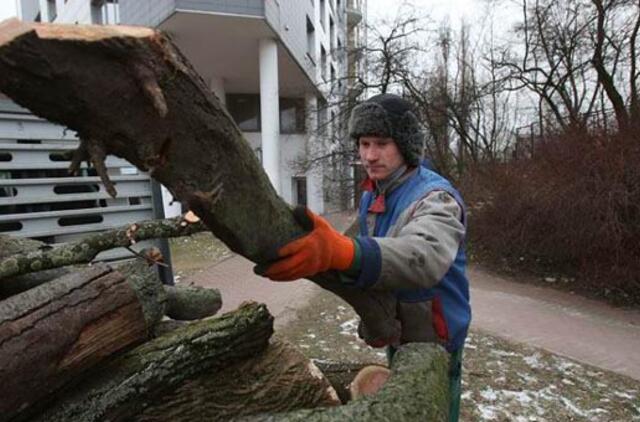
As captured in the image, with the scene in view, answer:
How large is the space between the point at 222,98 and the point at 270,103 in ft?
12.2

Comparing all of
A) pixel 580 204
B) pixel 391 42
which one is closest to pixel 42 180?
pixel 580 204

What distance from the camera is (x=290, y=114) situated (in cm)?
2025

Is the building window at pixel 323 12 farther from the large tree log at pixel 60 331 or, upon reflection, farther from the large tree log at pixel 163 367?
the large tree log at pixel 60 331

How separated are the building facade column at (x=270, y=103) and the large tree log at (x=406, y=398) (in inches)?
500

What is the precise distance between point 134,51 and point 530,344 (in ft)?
16.9

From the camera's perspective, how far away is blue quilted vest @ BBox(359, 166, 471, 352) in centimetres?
176

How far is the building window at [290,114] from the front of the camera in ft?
65.0

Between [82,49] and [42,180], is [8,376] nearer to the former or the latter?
[82,49]

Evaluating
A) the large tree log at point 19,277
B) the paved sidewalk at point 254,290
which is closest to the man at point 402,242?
the large tree log at point 19,277

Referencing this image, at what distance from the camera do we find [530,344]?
516 centimetres

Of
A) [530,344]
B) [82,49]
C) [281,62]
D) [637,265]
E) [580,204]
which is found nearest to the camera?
[82,49]

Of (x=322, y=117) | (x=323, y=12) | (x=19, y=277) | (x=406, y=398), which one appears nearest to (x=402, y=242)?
(x=406, y=398)

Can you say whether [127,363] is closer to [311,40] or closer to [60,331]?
[60,331]

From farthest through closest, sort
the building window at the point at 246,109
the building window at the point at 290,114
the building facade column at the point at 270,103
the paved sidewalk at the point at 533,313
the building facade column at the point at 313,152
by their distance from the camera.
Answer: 1. the building window at the point at 246,109
2. the building window at the point at 290,114
3. the building facade column at the point at 313,152
4. the building facade column at the point at 270,103
5. the paved sidewalk at the point at 533,313
